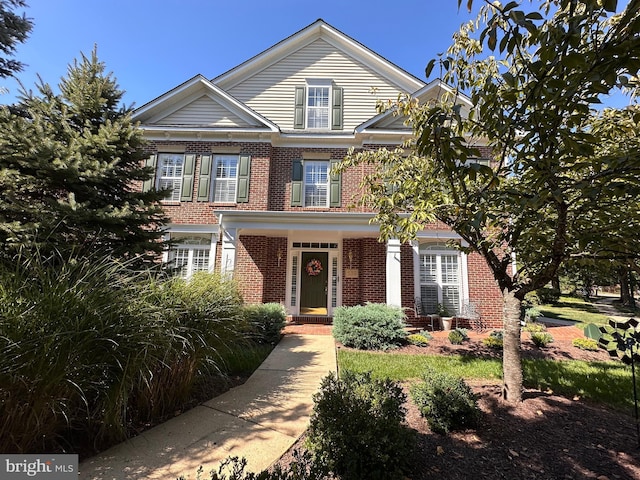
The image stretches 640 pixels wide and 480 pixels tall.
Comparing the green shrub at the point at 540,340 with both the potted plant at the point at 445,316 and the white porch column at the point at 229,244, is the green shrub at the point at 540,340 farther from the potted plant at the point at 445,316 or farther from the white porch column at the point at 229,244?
the white porch column at the point at 229,244

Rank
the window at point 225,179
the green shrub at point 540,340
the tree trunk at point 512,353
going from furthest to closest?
the window at point 225,179 → the green shrub at point 540,340 → the tree trunk at point 512,353

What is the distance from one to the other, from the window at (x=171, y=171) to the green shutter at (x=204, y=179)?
0.72 m

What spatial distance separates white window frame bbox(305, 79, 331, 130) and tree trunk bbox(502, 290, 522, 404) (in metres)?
9.13

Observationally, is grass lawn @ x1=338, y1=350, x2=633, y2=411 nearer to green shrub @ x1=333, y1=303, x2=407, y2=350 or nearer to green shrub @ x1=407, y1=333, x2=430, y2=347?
green shrub @ x1=333, y1=303, x2=407, y2=350

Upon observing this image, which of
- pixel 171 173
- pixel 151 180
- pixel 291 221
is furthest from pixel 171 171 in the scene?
pixel 291 221

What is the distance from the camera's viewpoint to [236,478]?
70.8 inches

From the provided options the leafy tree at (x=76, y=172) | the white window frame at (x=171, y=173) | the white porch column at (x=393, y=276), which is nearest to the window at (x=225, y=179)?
the white window frame at (x=171, y=173)

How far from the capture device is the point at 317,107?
11.7 metres

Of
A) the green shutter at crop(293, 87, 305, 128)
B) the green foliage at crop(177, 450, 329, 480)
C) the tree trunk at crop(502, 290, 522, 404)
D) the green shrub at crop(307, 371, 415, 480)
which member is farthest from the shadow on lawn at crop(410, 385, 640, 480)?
the green shutter at crop(293, 87, 305, 128)

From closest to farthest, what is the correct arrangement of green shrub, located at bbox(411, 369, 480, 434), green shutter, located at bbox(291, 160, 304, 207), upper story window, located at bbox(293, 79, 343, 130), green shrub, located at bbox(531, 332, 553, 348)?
green shrub, located at bbox(411, 369, 480, 434), green shrub, located at bbox(531, 332, 553, 348), green shutter, located at bbox(291, 160, 304, 207), upper story window, located at bbox(293, 79, 343, 130)

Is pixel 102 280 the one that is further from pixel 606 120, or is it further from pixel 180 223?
pixel 180 223

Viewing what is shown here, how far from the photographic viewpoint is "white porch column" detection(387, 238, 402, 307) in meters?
8.47

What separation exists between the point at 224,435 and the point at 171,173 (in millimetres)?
9713

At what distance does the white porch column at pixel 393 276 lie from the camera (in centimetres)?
847
